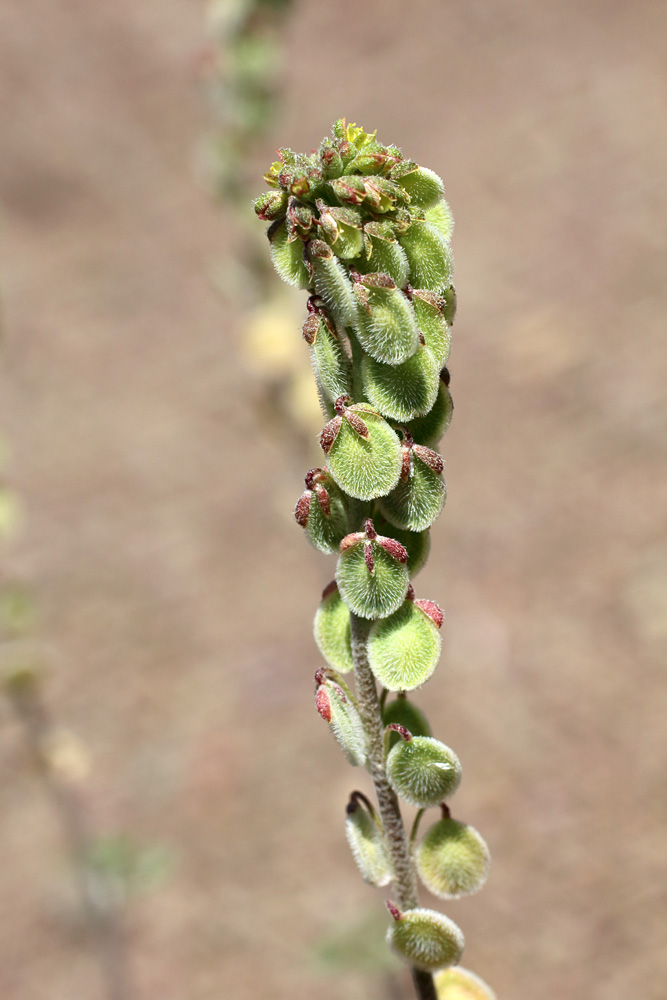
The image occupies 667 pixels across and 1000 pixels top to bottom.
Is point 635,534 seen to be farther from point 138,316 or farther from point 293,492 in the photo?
point 138,316

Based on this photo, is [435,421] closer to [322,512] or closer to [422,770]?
[322,512]

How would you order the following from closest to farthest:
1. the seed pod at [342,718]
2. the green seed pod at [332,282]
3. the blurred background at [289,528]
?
1. the green seed pod at [332,282]
2. the seed pod at [342,718]
3. the blurred background at [289,528]

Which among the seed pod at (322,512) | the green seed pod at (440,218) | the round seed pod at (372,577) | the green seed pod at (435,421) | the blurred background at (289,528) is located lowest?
the round seed pod at (372,577)

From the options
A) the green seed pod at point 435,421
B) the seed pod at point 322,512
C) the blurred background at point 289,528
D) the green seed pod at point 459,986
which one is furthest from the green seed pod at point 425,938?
the blurred background at point 289,528

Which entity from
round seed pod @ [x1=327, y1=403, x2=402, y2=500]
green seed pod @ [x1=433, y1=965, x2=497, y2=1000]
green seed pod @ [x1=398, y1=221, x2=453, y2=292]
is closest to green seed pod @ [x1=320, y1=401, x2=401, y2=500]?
round seed pod @ [x1=327, y1=403, x2=402, y2=500]

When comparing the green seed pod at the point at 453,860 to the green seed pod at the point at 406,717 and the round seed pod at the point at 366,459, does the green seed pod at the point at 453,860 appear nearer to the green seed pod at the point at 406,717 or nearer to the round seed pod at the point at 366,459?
the green seed pod at the point at 406,717

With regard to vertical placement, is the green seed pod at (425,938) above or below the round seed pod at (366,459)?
below
